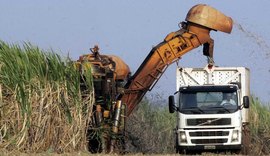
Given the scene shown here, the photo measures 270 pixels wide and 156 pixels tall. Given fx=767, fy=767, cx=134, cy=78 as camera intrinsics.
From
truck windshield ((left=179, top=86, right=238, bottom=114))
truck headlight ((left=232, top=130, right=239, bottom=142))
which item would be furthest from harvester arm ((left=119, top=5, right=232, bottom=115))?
truck headlight ((left=232, top=130, right=239, bottom=142))

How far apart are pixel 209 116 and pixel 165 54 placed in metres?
3.72

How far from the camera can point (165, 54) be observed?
2670 centimetres

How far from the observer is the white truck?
23875 millimetres

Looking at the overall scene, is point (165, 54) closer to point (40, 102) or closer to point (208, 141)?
point (208, 141)

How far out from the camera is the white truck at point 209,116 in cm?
2388

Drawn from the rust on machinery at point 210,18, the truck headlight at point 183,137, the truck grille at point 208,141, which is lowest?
the truck grille at point 208,141

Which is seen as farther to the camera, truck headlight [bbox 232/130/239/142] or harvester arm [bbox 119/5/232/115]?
harvester arm [bbox 119/5/232/115]

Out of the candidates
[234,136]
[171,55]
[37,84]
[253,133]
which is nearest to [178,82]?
[171,55]

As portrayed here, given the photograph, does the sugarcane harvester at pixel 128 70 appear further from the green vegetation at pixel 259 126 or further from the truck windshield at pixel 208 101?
the green vegetation at pixel 259 126

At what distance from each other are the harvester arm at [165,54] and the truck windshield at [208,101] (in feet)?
7.97

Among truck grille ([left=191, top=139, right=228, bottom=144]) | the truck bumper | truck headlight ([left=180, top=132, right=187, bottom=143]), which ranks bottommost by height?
the truck bumper

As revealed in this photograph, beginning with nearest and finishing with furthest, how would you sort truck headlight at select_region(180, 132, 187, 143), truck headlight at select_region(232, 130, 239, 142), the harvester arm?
truck headlight at select_region(232, 130, 239, 142) < truck headlight at select_region(180, 132, 187, 143) < the harvester arm

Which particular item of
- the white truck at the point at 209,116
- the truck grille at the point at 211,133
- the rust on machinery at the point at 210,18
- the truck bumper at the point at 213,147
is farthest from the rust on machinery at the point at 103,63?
the truck bumper at the point at 213,147

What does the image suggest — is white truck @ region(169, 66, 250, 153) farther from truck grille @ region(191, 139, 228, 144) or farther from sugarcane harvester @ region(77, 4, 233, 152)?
sugarcane harvester @ region(77, 4, 233, 152)
